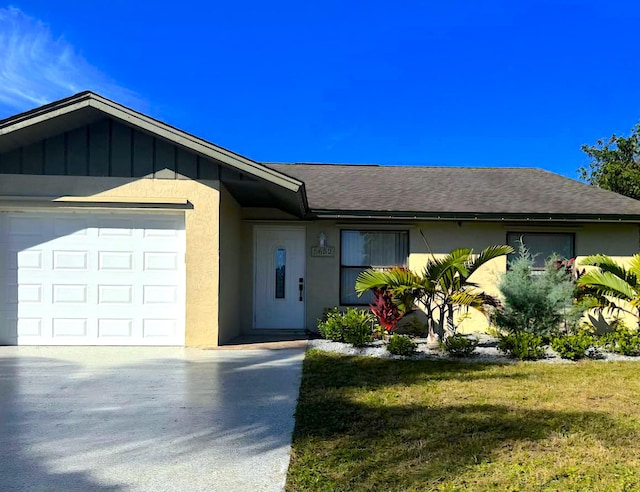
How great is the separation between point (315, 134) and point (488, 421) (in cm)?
1823

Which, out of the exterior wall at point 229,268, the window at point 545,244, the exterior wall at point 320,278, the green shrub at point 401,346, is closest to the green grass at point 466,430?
the green shrub at point 401,346

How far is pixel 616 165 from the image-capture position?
78.7 feet

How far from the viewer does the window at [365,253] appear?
10086 millimetres

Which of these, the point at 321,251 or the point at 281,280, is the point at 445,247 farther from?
the point at 281,280

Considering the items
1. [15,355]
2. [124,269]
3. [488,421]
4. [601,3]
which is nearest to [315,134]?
[601,3]

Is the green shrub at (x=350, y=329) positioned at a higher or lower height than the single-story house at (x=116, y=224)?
lower

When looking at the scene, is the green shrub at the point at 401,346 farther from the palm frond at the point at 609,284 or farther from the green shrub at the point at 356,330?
the palm frond at the point at 609,284

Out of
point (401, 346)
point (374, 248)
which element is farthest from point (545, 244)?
point (401, 346)

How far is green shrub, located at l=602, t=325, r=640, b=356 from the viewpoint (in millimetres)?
7363

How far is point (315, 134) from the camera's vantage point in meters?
21.0

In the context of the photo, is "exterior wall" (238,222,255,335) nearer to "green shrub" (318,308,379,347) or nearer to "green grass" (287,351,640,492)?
"green shrub" (318,308,379,347)

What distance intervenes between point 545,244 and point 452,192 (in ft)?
8.03

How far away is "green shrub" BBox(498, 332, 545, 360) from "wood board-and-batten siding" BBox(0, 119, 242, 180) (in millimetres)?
5389

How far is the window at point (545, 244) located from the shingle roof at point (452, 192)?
662 millimetres
